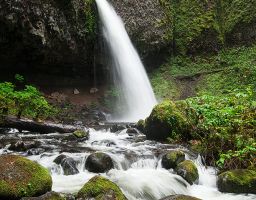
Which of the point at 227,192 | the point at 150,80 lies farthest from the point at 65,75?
the point at 227,192

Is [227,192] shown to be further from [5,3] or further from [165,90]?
[165,90]

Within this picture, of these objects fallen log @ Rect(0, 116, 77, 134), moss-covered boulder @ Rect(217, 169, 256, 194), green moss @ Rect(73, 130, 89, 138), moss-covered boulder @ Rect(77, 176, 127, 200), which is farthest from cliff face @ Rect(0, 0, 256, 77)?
moss-covered boulder @ Rect(217, 169, 256, 194)

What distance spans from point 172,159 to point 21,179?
11.3 ft

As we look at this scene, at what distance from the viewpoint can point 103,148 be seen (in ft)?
30.8

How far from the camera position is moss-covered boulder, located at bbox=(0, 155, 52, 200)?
568cm

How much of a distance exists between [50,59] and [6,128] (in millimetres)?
5505

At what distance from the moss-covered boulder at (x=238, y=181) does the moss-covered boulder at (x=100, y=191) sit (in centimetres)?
240

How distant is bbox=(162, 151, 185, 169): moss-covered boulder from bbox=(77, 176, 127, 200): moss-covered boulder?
2.36 meters

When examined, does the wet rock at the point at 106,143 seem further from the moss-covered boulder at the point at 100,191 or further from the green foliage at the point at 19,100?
the moss-covered boulder at the point at 100,191

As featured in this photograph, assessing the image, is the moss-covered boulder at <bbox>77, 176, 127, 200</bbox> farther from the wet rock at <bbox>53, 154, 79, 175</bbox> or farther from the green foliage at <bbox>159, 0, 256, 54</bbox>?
the green foliage at <bbox>159, 0, 256, 54</bbox>

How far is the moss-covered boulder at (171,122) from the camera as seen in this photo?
10555 mm

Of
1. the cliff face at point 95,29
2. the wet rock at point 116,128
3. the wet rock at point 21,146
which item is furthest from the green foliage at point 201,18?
the wet rock at point 21,146

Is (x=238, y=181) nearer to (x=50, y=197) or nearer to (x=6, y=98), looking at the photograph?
(x=50, y=197)

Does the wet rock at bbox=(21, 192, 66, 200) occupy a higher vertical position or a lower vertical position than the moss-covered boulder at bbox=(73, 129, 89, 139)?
lower
